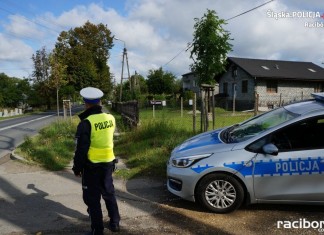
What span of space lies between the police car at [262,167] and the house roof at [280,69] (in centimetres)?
3176

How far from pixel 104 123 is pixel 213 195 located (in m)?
1.93

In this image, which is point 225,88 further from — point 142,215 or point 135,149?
point 142,215

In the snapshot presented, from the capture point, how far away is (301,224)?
4.49m

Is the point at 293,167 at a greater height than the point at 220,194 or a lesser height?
greater

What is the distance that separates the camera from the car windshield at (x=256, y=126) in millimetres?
5089

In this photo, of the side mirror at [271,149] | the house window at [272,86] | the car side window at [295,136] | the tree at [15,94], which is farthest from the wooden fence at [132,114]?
the tree at [15,94]

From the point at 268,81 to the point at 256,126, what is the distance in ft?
110

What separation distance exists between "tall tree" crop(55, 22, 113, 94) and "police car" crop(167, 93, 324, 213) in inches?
1749

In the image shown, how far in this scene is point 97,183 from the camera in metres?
4.07

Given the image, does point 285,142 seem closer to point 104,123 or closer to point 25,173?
point 104,123

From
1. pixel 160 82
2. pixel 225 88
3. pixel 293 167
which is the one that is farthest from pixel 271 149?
pixel 160 82

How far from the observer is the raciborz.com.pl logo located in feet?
14.4

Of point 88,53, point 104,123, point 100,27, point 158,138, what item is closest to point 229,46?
point 158,138

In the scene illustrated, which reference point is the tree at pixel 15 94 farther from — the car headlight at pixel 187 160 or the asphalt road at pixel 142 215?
the car headlight at pixel 187 160
